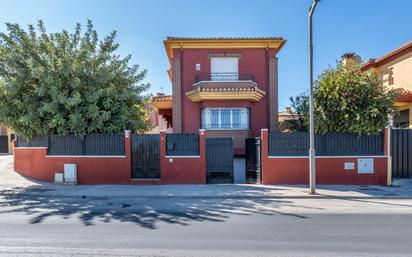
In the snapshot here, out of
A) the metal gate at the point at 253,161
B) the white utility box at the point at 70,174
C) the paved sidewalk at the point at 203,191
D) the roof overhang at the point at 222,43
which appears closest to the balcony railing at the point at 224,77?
the roof overhang at the point at 222,43

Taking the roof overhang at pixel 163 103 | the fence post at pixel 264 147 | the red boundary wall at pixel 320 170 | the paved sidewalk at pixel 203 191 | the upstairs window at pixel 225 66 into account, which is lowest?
the paved sidewalk at pixel 203 191

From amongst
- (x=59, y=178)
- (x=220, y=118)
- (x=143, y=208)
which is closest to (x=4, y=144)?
(x=59, y=178)

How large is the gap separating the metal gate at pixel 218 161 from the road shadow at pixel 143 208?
2.78 meters

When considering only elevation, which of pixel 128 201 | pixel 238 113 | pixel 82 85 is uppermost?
pixel 82 85

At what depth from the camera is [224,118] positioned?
17422 millimetres

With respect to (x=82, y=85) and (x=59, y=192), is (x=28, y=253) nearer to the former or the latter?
(x=59, y=192)

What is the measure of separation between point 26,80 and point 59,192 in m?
5.36

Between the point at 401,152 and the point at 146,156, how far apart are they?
11.6 meters

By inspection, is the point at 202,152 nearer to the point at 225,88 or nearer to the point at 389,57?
the point at 225,88

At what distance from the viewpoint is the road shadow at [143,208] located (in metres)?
7.53

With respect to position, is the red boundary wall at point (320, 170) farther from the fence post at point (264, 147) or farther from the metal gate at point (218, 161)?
the metal gate at point (218, 161)

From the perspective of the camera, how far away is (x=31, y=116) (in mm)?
12664

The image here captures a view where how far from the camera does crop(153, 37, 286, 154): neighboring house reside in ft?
57.4

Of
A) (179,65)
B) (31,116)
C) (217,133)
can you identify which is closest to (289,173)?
(217,133)
